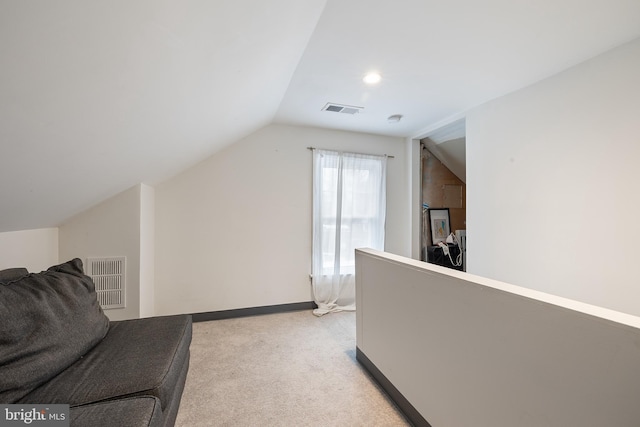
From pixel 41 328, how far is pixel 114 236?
1.38m

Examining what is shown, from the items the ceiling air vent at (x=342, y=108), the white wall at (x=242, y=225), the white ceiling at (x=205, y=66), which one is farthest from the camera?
the white wall at (x=242, y=225)

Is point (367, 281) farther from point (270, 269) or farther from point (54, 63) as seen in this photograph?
point (54, 63)

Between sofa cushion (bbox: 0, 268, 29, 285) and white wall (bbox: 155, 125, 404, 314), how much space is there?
4.73 feet

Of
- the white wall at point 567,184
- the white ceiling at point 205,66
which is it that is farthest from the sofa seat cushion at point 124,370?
the white wall at point 567,184

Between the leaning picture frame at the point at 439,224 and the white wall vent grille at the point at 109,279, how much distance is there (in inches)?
153

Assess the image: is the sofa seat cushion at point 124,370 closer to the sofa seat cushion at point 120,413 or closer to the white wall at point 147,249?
the sofa seat cushion at point 120,413

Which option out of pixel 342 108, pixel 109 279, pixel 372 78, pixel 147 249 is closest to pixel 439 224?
pixel 342 108

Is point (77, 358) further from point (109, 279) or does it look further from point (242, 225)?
point (242, 225)

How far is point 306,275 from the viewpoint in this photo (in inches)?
132

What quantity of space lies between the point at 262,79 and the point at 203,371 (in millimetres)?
2301

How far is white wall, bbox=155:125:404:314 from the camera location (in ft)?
9.48

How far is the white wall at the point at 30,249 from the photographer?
5.47ft

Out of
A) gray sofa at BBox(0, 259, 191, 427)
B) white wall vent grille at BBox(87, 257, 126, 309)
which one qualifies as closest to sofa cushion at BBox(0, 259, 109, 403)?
gray sofa at BBox(0, 259, 191, 427)

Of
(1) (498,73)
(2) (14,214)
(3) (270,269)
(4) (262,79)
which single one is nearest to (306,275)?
(3) (270,269)
